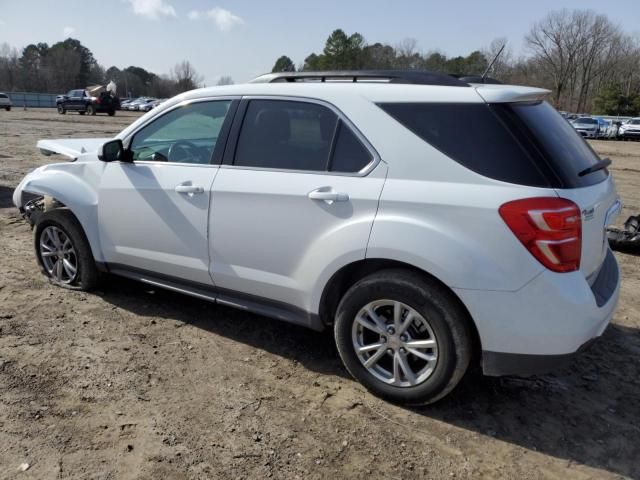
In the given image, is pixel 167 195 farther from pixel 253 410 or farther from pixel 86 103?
pixel 86 103

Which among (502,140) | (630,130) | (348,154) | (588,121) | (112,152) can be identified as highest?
(588,121)

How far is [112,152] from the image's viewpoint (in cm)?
425

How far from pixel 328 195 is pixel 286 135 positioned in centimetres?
60

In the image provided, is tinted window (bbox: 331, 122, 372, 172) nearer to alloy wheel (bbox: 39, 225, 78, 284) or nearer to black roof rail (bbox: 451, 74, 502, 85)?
black roof rail (bbox: 451, 74, 502, 85)

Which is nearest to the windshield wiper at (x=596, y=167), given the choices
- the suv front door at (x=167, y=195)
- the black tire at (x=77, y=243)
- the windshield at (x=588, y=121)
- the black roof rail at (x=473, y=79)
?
the black roof rail at (x=473, y=79)

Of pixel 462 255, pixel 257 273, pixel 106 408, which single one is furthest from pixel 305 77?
pixel 106 408

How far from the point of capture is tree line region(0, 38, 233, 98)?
299 ft

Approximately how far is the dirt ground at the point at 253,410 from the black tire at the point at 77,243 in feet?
0.82

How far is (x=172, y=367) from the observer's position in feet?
12.2

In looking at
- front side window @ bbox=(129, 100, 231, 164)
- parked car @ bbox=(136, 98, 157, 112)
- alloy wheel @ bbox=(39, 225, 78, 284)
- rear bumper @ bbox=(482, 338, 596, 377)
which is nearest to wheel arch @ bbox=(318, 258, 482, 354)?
rear bumper @ bbox=(482, 338, 596, 377)

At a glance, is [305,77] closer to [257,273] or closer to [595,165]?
[257,273]

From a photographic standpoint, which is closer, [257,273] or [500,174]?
[500,174]

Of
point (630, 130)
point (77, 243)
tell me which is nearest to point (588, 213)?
point (77, 243)

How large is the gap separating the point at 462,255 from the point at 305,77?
170 centimetres
